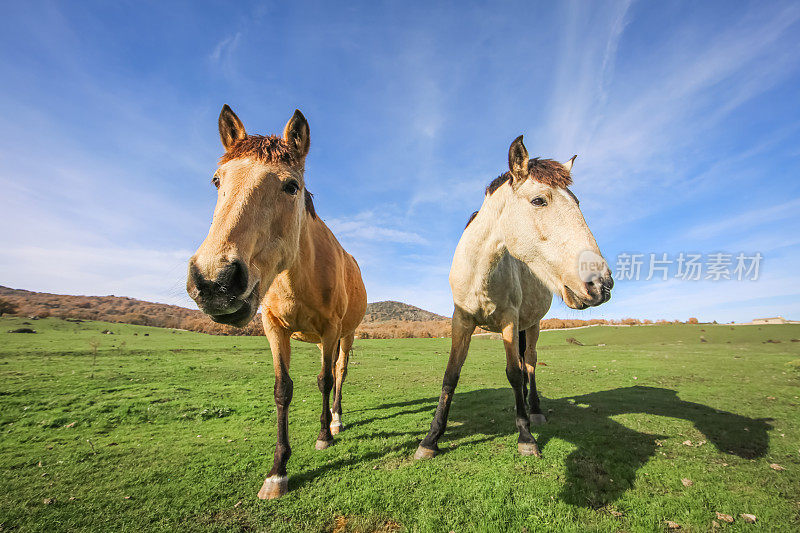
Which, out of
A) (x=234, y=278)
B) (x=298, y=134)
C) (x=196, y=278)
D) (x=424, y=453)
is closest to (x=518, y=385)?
(x=424, y=453)

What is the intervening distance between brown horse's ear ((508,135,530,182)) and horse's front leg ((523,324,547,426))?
3794 millimetres

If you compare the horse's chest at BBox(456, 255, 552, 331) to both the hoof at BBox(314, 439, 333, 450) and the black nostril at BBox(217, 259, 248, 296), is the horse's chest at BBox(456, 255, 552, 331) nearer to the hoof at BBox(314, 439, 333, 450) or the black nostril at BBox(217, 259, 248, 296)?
the hoof at BBox(314, 439, 333, 450)

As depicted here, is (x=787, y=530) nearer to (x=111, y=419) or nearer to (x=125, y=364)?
(x=111, y=419)

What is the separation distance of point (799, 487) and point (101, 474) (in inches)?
295

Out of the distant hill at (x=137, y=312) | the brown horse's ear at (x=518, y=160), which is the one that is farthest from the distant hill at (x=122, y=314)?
the brown horse's ear at (x=518, y=160)

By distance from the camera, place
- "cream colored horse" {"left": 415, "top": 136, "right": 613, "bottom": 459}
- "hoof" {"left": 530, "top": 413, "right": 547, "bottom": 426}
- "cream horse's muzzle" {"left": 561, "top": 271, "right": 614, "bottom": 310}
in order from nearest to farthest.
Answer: "cream horse's muzzle" {"left": 561, "top": 271, "right": 614, "bottom": 310} → "cream colored horse" {"left": 415, "top": 136, "right": 613, "bottom": 459} → "hoof" {"left": 530, "top": 413, "right": 547, "bottom": 426}

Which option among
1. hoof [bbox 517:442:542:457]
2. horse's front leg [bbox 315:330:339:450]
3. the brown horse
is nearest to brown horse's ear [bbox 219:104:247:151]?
the brown horse

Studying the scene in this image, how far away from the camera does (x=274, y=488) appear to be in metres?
2.99

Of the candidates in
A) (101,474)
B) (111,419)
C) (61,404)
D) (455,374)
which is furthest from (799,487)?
(61,404)

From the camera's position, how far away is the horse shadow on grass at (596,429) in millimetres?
3240

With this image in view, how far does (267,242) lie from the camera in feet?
8.18

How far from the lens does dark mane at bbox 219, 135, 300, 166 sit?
110 inches

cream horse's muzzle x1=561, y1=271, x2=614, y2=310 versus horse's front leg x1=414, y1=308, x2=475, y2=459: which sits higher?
cream horse's muzzle x1=561, y1=271, x2=614, y2=310

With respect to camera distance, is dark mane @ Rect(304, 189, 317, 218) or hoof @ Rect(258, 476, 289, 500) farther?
dark mane @ Rect(304, 189, 317, 218)
